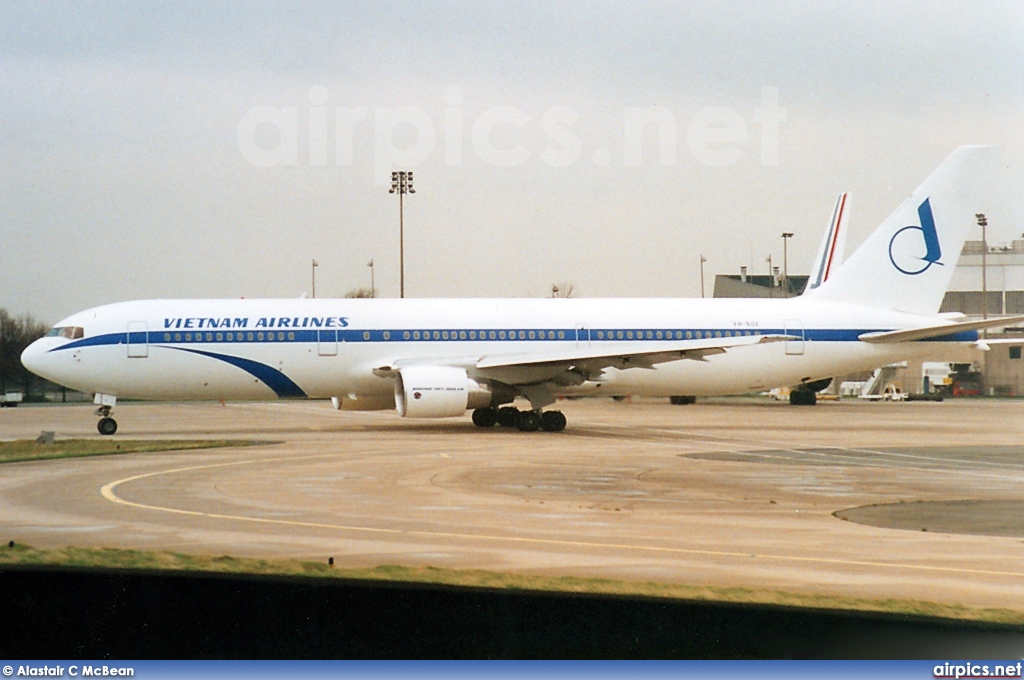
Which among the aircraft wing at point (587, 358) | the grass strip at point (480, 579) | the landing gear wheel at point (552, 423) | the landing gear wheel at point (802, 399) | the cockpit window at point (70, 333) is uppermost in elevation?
the cockpit window at point (70, 333)

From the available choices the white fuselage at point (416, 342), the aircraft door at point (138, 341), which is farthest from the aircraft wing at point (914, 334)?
the aircraft door at point (138, 341)

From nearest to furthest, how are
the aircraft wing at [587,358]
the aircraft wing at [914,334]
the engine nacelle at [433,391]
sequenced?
the engine nacelle at [433,391] < the aircraft wing at [587,358] < the aircraft wing at [914,334]

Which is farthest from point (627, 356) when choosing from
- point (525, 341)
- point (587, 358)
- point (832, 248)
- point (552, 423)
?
point (832, 248)

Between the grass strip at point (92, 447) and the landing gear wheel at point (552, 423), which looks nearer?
the grass strip at point (92, 447)

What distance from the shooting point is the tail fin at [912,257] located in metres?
36.2

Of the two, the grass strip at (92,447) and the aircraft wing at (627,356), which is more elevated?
the aircraft wing at (627,356)

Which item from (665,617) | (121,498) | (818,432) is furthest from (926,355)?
(665,617)

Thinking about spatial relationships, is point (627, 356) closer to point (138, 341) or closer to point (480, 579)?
point (138, 341)

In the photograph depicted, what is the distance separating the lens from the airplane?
32375 millimetres

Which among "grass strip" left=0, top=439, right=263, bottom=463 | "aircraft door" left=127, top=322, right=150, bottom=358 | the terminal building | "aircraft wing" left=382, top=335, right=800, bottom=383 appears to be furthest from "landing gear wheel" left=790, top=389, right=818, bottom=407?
"grass strip" left=0, top=439, right=263, bottom=463

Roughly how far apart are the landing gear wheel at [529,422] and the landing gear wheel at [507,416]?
1.18 m

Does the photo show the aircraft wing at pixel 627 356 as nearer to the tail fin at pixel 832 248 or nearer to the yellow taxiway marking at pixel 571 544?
the yellow taxiway marking at pixel 571 544

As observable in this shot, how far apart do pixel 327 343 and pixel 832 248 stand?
118 ft

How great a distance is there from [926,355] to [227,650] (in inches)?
→ 1255
